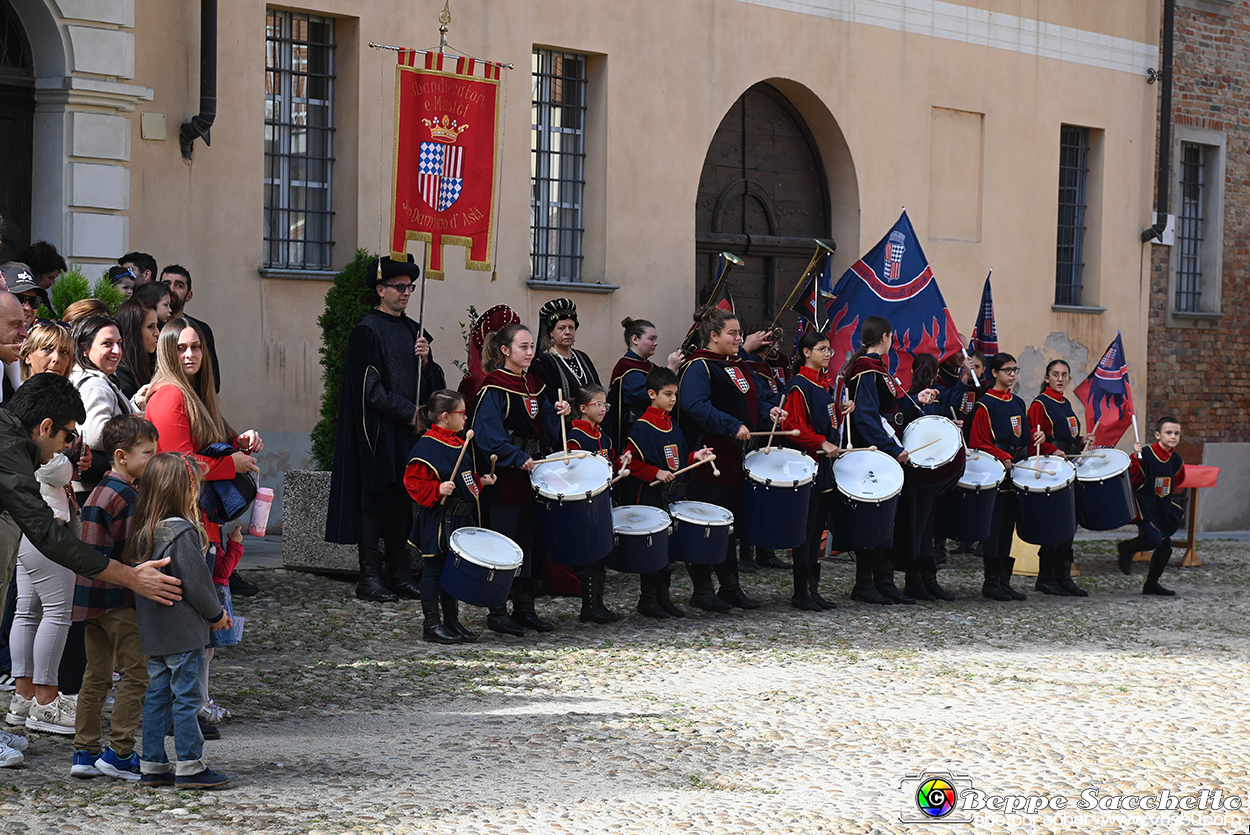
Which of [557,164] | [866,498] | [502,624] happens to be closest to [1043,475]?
[866,498]

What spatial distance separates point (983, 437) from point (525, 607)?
3.74 meters

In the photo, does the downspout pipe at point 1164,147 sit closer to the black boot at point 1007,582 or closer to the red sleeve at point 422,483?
the black boot at point 1007,582

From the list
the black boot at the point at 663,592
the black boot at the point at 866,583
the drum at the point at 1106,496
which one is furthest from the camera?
the drum at the point at 1106,496

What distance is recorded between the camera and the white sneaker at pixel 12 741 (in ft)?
17.2

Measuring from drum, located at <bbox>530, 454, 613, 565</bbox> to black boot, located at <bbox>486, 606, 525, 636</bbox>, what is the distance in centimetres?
42

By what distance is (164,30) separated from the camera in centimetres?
Answer: 1091

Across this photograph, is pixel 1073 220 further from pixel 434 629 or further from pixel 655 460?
pixel 434 629

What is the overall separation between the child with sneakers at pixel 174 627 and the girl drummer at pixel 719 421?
4.44 m

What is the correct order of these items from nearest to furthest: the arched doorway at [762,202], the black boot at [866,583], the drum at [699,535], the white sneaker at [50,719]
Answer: the white sneaker at [50,719] → the drum at [699,535] → the black boot at [866,583] → the arched doorway at [762,202]

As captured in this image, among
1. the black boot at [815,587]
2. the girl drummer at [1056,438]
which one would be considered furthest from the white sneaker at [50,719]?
the girl drummer at [1056,438]

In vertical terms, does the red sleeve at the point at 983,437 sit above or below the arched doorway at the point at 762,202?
below

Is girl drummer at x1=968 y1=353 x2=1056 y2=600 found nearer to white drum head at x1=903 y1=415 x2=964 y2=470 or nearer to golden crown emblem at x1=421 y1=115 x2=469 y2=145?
white drum head at x1=903 y1=415 x2=964 y2=470

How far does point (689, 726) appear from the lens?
20.1 ft

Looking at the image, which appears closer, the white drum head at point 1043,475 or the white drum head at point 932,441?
the white drum head at point 932,441
